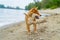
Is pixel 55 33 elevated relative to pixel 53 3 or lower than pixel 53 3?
elevated

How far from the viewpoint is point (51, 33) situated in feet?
Result: 27.1

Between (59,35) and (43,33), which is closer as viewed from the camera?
(59,35)

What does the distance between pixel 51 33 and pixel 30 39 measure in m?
1.00

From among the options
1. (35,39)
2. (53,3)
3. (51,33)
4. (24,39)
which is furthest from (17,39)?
(53,3)

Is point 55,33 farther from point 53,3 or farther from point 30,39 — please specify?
point 53,3

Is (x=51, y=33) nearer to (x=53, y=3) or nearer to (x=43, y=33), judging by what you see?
(x=43, y=33)

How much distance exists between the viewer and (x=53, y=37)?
7.63m

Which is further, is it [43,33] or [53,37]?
[43,33]

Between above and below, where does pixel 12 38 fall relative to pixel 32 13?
below

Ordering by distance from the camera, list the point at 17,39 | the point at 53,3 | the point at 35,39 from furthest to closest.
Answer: the point at 53,3, the point at 17,39, the point at 35,39

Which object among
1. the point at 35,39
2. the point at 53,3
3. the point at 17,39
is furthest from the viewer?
the point at 53,3

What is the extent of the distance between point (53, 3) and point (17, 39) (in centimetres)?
5237

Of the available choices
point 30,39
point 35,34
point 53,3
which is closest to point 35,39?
point 30,39

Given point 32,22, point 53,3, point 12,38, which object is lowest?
point 53,3
